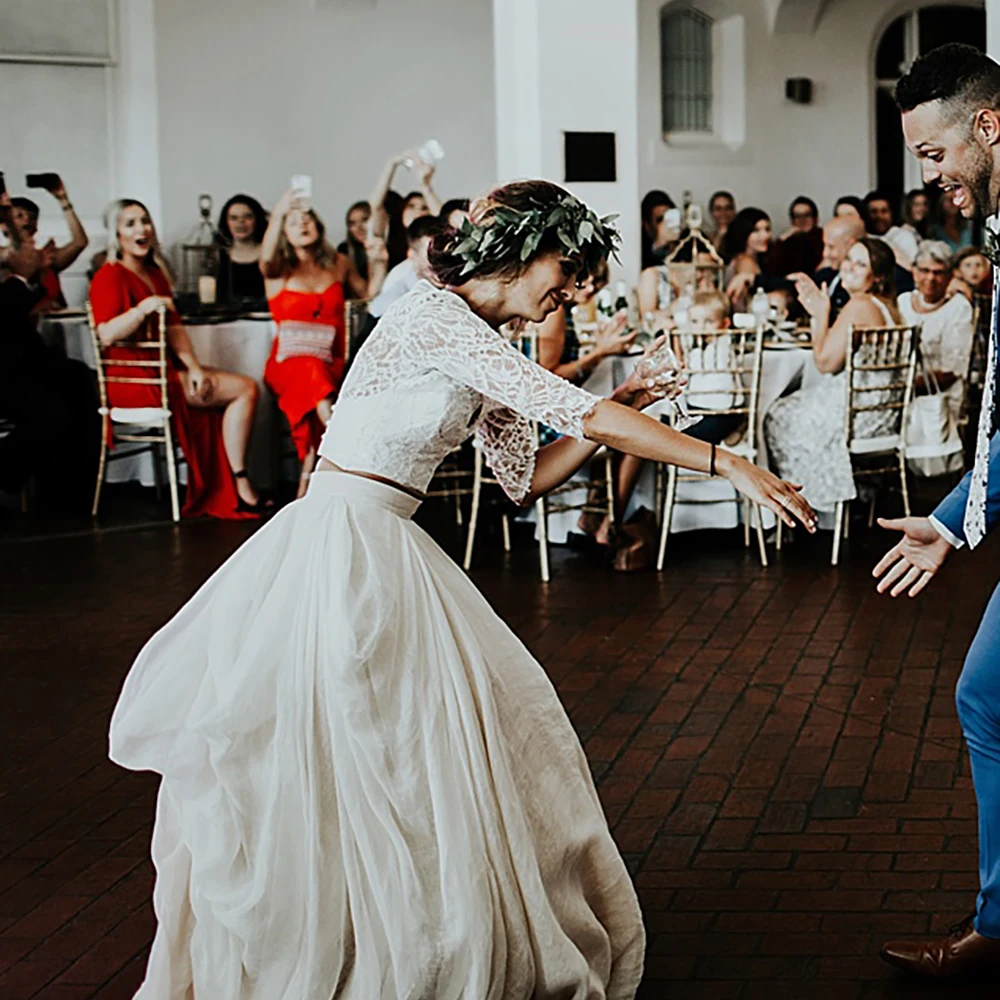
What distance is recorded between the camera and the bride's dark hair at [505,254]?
2.78 m

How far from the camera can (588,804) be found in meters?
2.85

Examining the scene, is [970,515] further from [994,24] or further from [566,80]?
[994,24]

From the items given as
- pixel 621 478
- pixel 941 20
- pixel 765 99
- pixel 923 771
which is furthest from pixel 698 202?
pixel 923 771

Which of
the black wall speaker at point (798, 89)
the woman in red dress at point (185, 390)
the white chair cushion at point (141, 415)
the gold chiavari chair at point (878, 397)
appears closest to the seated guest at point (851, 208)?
the black wall speaker at point (798, 89)

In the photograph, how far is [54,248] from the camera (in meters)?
9.86

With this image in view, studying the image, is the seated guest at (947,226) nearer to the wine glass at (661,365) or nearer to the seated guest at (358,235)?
the seated guest at (358,235)

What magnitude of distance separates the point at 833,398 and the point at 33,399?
3.77 meters

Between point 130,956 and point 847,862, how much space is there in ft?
→ 4.80

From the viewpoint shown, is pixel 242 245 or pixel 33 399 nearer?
pixel 33 399

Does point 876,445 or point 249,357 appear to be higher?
point 249,357

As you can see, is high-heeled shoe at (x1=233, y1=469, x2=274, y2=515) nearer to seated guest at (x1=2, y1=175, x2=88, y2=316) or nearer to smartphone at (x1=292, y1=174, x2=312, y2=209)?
smartphone at (x1=292, y1=174, x2=312, y2=209)

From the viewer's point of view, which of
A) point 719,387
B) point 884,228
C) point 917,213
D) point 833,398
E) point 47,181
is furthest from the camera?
point 917,213

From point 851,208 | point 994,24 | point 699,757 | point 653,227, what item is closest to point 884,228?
point 851,208

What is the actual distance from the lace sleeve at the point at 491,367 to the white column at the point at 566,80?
233 inches
